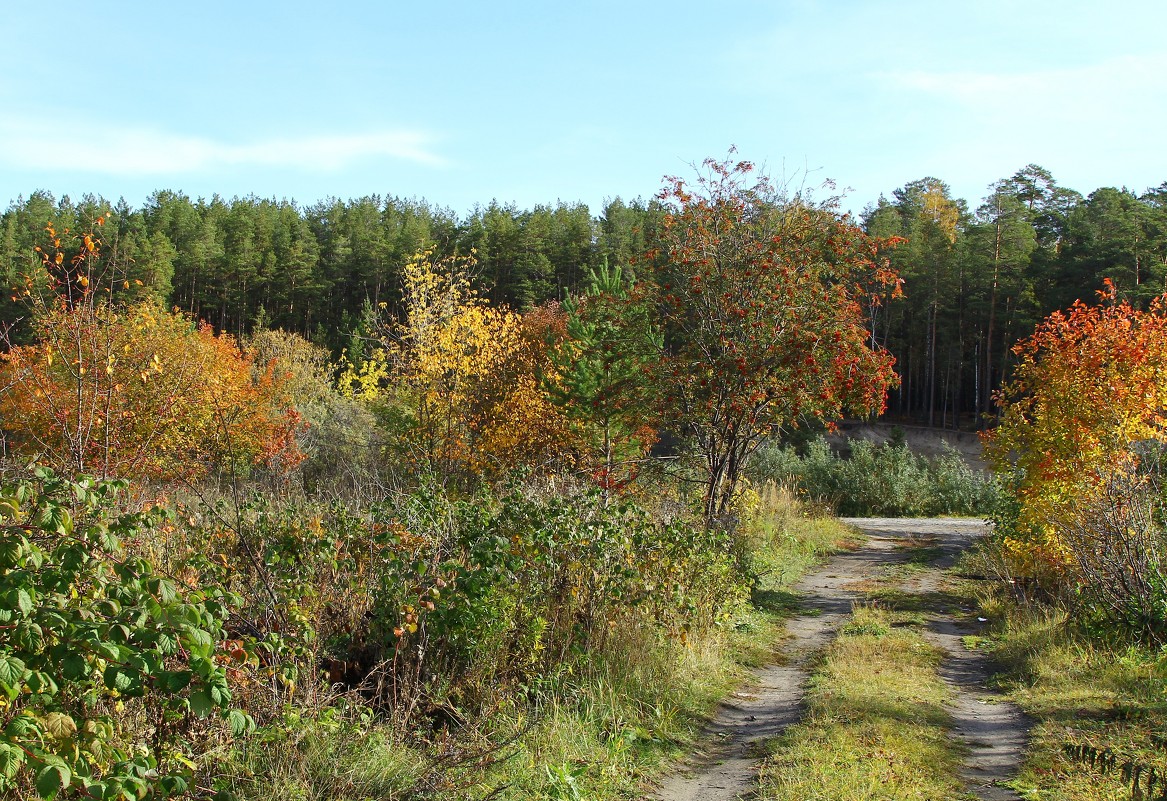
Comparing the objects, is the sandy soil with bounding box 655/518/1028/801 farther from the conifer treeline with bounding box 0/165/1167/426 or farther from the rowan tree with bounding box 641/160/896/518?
the conifer treeline with bounding box 0/165/1167/426

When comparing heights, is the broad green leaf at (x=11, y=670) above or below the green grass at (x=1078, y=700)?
above

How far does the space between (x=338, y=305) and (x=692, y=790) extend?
6504 cm

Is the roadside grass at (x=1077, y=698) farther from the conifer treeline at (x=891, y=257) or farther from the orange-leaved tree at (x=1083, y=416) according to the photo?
the conifer treeline at (x=891, y=257)

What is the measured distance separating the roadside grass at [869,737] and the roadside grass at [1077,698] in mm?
524

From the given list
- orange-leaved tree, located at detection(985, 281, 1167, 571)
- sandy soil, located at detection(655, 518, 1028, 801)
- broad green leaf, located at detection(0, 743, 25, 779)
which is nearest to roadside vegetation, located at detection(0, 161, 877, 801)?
broad green leaf, located at detection(0, 743, 25, 779)

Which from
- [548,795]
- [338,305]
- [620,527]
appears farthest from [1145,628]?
[338,305]

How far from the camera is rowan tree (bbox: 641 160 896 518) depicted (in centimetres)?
987

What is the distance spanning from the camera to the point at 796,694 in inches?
260

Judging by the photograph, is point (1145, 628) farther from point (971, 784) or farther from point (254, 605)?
point (254, 605)

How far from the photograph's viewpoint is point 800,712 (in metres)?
6.06

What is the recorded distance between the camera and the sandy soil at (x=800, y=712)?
491cm

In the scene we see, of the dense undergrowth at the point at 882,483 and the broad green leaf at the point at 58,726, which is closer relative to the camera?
the broad green leaf at the point at 58,726

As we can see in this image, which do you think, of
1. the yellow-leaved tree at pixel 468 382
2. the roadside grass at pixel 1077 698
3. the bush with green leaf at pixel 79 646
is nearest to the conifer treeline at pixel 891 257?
the yellow-leaved tree at pixel 468 382

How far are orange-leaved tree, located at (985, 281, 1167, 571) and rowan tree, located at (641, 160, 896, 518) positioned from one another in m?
1.77
